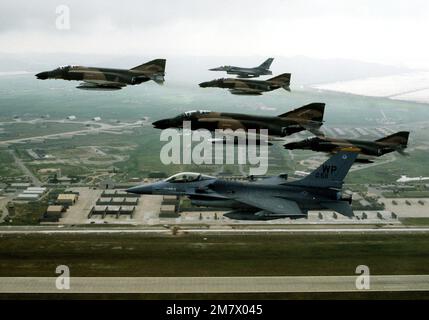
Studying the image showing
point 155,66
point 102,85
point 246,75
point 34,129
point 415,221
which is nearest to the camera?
point 155,66

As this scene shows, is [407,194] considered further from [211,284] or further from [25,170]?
[25,170]

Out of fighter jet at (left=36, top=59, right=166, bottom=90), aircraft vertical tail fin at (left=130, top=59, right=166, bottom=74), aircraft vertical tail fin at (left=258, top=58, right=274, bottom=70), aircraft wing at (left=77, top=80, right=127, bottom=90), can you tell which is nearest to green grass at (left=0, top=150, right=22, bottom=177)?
fighter jet at (left=36, top=59, right=166, bottom=90)

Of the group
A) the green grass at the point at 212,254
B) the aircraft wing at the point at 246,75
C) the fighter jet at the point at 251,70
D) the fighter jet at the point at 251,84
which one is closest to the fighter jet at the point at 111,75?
the fighter jet at the point at 251,84

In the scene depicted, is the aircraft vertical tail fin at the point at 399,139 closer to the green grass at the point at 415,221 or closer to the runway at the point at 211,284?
the runway at the point at 211,284

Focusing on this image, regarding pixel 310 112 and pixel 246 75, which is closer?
pixel 310 112

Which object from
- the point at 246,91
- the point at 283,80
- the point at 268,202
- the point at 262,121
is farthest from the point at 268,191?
the point at 283,80
